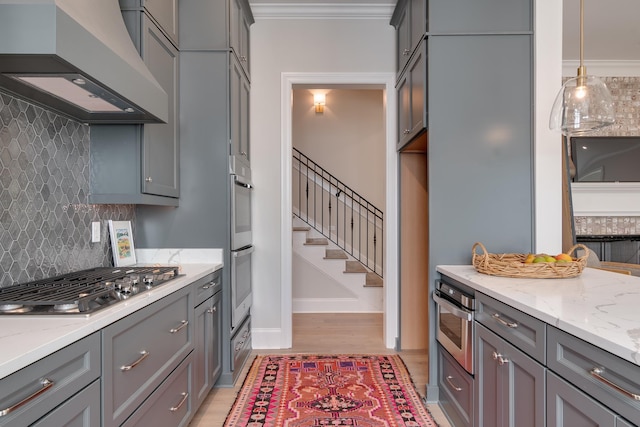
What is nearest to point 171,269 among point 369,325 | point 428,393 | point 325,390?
point 325,390

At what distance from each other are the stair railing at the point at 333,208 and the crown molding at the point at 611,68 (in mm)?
3091

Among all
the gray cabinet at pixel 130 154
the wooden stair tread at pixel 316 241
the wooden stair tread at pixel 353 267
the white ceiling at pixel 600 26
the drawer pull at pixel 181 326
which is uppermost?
the white ceiling at pixel 600 26

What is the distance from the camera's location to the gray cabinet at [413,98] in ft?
8.51

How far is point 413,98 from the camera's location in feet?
9.53

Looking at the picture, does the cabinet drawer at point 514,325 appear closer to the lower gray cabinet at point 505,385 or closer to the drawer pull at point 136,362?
the lower gray cabinet at point 505,385

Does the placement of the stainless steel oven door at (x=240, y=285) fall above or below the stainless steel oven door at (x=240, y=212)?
below

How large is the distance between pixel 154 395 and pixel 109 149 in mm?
1408

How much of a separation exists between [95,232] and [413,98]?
234 cm

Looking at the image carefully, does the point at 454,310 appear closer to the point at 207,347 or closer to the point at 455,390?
the point at 455,390

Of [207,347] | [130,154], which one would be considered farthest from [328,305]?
[130,154]

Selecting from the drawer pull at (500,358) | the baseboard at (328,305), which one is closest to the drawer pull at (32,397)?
the drawer pull at (500,358)

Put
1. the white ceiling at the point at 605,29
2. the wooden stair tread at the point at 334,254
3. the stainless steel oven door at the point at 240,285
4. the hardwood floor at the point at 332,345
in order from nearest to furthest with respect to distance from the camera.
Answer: the hardwood floor at the point at 332,345 → the stainless steel oven door at the point at 240,285 → the white ceiling at the point at 605,29 → the wooden stair tread at the point at 334,254

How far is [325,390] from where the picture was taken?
2.72 metres

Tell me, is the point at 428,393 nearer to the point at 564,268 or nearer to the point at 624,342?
the point at 564,268
